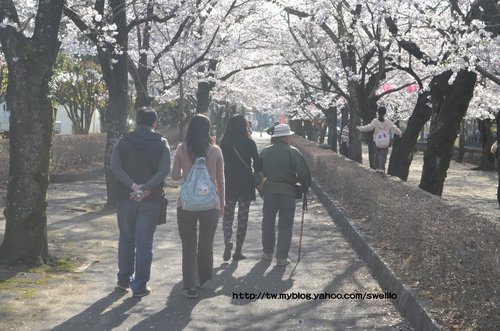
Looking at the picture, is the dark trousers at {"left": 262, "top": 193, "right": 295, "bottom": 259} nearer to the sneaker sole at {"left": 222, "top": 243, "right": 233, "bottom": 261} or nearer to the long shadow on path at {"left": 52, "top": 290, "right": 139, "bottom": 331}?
the sneaker sole at {"left": 222, "top": 243, "right": 233, "bottom": 261}

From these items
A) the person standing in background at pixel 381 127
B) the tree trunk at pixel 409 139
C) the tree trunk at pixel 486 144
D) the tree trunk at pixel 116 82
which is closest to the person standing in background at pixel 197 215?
the tree trunk at pixel 116 82

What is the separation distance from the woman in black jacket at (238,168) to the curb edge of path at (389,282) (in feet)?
5.15

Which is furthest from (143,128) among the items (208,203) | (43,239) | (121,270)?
(43,239)

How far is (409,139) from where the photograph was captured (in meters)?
16.7

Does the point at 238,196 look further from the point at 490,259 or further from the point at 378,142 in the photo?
the point at 378,142

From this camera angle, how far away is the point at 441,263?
19.7ft

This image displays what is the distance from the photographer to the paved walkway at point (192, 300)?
577 cm

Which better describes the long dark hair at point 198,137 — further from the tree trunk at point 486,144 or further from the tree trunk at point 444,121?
the tree trunk at point 486,144

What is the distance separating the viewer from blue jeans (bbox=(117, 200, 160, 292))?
21.2 feet

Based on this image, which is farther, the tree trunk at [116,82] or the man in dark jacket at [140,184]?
the tree trunk at [116,82]

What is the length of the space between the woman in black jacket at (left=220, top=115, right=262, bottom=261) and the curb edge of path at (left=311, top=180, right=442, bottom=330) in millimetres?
1569

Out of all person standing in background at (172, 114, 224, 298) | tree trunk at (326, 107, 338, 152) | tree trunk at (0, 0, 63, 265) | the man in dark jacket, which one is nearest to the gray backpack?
person standing in background at (172, 114, 224, 298)

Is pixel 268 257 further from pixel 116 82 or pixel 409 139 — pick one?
pixel 409 139

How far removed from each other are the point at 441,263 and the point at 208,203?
2139mm
